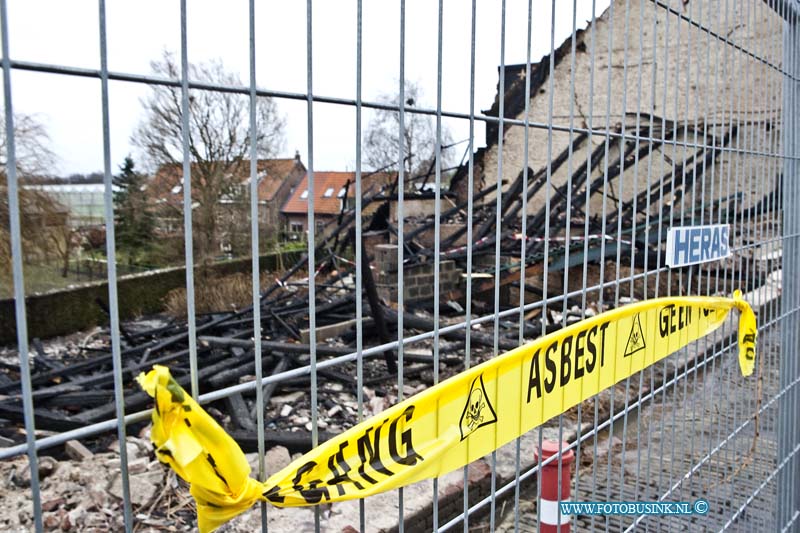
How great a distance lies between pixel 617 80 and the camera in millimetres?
11195

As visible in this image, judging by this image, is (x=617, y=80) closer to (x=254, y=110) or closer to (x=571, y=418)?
(x=571, y=418)

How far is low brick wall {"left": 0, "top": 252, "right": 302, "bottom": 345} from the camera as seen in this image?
39.9 ft

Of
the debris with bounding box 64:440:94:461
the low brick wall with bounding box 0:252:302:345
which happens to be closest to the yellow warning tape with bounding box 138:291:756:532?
the debris with bounding box 64:440:94:461

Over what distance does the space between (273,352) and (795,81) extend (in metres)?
5.41

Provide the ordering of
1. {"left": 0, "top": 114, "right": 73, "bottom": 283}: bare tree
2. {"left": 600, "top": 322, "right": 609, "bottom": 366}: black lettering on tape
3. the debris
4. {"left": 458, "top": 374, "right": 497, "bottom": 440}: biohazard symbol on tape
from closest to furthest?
{"left": 458, "top": 374, "right": 497, "bottom": 440}: biohazard symbol on tape
{"left": 600, "top": 322, "right": 609, "bottom": 366}: black lettering on tape
the debris
{"left": 0, "top": 114, "right": 73, "bottom": 283}: bare tree

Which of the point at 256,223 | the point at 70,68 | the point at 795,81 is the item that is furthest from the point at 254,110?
the point at 795,81

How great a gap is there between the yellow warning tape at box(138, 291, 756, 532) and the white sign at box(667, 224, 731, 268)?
16cm

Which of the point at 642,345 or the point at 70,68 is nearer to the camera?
the point at 70,68

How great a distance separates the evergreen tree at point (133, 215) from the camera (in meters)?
14.7

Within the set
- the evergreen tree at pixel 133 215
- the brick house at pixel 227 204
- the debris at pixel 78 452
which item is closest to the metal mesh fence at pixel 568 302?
the debris at pixel 78 452

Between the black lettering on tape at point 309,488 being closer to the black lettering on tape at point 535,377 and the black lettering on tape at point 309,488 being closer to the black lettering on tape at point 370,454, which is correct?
the black lettering on tape at point 370,454

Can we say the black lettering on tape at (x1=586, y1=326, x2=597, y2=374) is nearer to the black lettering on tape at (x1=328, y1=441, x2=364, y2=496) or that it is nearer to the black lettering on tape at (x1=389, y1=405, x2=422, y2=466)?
the black lettering on tape at (x1=389, y1=405, x2=422, y2=466)

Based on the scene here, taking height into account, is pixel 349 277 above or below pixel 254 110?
below

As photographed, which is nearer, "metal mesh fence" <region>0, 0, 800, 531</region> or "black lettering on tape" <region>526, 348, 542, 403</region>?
"metal mesh fence" <region>0, 0, 800, 531</region>
